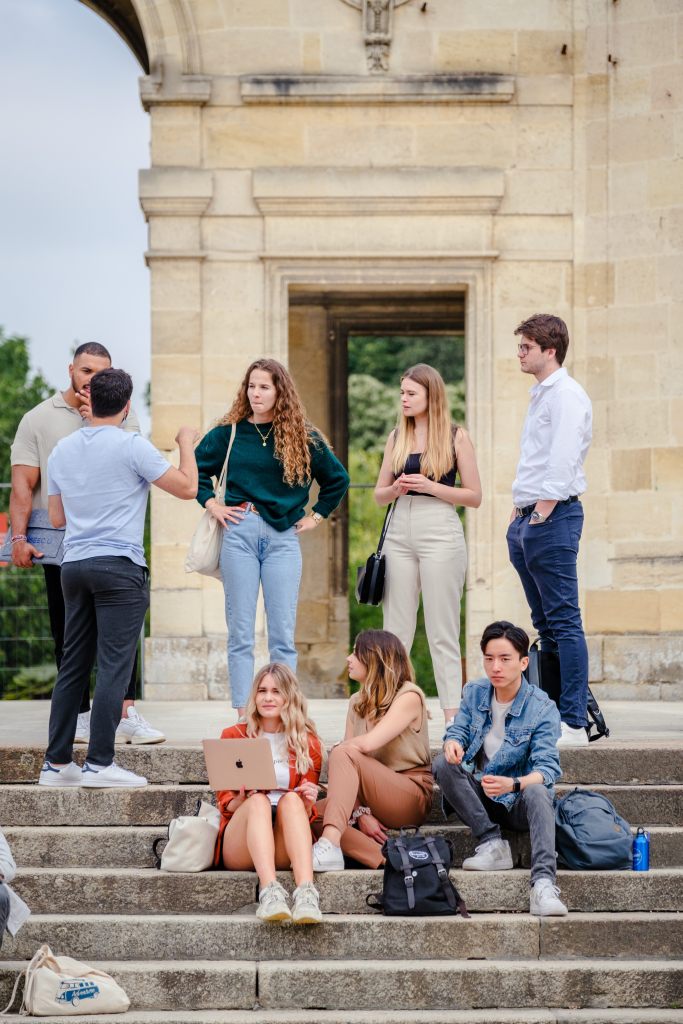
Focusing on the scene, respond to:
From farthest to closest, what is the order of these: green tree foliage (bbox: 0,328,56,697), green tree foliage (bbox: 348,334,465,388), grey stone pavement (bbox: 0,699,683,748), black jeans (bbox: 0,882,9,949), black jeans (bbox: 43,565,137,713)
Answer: green tree foliage (bbox: 348,334,465,388), green tree foliage (bbox: 0,328,56,697), grey stone pavement (bbox: 0,699,683,748), black jeans (bbox: 43,565,137,713), black jeans (bbox: 0,882,9,949)

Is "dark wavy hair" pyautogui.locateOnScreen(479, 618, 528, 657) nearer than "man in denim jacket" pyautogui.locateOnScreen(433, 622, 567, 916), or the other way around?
"man in denim jacket" pyautogui.locateOnScreen(433, 622, 567, 916)

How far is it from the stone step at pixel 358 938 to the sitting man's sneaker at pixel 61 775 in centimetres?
75

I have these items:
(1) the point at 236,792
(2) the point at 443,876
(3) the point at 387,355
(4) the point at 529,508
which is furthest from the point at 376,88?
(3) the point at 387,355

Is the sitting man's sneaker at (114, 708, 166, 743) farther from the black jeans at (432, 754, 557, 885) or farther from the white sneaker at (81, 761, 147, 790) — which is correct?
the black jeans at (432, 754, 557, 885)

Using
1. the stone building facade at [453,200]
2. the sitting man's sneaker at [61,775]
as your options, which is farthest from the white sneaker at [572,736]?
the stone building facade at [453,200]

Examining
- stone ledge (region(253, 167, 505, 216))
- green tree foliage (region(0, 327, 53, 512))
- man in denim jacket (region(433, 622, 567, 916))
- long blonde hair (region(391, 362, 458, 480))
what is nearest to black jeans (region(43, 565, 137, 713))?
long blonde hair (region(391, 362, 458, 480))

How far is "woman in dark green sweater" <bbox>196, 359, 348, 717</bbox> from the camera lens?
270 inches

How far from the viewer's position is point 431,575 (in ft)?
22.7

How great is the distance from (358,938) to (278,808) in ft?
1.92

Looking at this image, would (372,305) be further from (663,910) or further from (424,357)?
(424,357)

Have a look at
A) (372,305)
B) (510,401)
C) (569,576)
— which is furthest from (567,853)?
(372,305)

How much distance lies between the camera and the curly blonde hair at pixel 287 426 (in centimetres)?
691

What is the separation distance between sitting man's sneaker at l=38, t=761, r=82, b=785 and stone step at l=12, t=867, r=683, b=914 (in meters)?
0.46

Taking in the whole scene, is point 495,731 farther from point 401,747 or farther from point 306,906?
point 306,906
